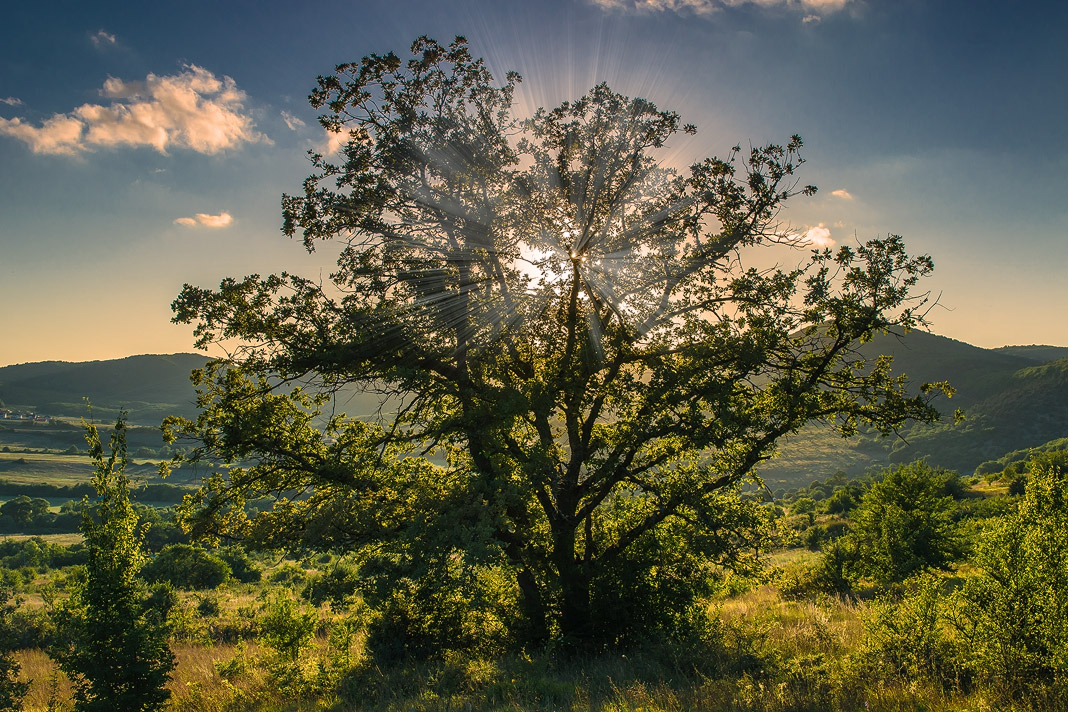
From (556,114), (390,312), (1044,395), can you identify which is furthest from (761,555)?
(1044,395)

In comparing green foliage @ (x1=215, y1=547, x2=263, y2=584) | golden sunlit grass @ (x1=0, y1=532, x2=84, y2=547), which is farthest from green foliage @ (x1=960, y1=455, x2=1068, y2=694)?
golden sunlit grass @ (x1=0, y1=532, x2=84, y2=547)

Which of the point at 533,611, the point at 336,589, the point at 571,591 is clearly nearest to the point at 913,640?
the point at 571,591

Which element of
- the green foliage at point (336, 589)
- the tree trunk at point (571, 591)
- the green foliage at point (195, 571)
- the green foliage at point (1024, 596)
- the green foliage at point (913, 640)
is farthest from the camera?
the green foliage at point (195, 571)

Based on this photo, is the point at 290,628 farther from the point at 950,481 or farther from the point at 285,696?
the point at 950,481

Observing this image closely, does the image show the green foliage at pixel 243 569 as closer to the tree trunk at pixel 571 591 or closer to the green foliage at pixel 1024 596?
the tree trunk at pixel 571 591

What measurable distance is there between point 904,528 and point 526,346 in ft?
58.3

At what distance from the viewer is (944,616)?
8.24m

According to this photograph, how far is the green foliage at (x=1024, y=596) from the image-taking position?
6.98m

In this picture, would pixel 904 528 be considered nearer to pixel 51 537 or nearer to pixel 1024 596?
pixel 1024 596

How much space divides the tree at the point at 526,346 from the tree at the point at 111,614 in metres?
1.99

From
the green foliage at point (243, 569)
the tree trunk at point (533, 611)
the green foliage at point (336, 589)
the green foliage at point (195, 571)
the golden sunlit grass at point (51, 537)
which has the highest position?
the green foliage at point (336, 589)

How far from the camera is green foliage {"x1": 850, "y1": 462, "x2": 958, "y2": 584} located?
791 inches

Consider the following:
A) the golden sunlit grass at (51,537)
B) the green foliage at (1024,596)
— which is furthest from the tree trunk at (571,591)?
the golden sunlit grass at (51,537)

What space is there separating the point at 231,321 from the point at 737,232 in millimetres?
10099
